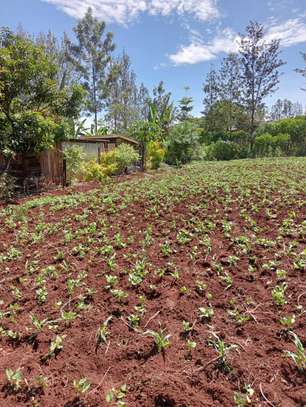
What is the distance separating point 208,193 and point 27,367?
482 cm

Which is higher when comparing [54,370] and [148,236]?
[148,236]

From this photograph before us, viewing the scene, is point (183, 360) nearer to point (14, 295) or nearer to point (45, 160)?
point (14, 295)

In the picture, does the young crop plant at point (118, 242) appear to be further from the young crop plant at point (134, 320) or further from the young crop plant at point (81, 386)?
the young crop plant at point (81, 386)

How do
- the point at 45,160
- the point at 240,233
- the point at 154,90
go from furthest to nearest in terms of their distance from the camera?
the point at 154,90, the point at 45,160, the point at 240,233

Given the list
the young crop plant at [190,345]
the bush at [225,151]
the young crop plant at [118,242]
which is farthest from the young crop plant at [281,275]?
the bush at [225,151]

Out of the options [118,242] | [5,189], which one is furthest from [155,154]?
[118,242]

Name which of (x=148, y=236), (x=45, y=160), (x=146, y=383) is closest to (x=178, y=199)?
(x=148, y=236)

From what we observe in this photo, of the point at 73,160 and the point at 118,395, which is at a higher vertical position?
the point at 73,160

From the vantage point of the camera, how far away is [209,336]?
206 cm

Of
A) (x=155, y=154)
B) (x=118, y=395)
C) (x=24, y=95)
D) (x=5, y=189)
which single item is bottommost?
(x=118, y=395)

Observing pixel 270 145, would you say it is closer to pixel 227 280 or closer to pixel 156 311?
pixel 227 280

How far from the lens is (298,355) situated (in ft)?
5.93

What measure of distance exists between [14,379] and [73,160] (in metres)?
8.24

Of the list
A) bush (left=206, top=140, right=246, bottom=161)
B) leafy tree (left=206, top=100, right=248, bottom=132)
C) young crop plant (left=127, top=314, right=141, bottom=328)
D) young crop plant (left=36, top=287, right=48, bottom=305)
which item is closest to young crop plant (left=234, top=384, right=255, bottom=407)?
young crop plant (left=127, top=314, right=141, bottom=328)
